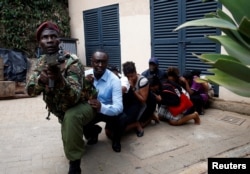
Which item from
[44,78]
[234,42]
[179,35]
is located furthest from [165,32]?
[234,42]

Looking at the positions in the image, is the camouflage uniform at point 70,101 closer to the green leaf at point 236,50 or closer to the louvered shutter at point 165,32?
the green leaf at point 236,50

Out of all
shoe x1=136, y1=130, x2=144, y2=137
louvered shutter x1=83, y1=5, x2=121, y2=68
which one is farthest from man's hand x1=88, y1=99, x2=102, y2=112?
louvered shutter x1=83, y1=5, x2=121, y2=68

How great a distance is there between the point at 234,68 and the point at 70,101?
5.29 ft

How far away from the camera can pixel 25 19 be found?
28.0 ft

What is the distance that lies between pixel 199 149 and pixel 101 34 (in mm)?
5088

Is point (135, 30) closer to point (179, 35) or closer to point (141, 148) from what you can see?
point (179, 35)

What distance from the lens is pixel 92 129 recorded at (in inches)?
122

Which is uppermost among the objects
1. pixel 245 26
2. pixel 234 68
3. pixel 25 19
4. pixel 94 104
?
pixel 25 19

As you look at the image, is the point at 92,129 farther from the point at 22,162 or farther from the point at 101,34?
the point at 101,34

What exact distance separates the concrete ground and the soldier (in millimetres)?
398

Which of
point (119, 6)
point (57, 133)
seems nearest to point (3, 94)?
point (57, 133)

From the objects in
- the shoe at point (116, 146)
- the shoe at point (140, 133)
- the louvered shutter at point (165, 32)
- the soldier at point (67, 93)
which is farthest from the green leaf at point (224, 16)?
the louvered shutter at point (165, 32)

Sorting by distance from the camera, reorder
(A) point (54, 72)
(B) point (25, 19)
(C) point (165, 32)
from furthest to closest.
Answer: (B) point (25, 19), (C) point (165, 32), (A) point (54, 72)

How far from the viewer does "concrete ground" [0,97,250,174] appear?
8.56 feet
